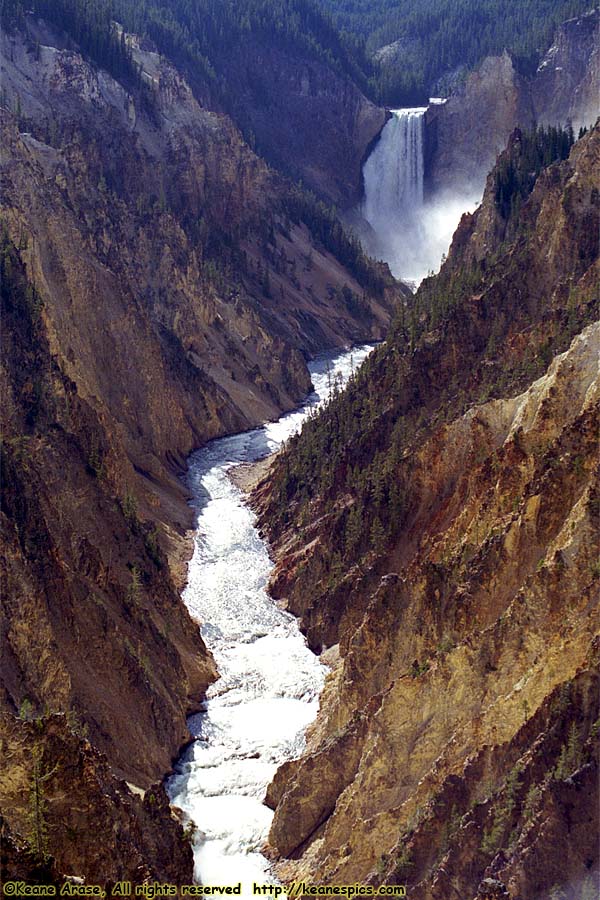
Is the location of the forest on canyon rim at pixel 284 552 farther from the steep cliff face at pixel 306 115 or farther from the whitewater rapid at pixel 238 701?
the steep cliff face at pixel 306 115

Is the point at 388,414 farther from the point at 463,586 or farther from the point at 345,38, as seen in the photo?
the point at 345,38

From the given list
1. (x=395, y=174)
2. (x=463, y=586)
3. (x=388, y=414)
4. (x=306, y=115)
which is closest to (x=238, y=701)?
(x=463, y=586)

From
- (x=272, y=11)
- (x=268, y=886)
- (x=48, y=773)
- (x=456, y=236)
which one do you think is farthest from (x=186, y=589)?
(x=272, y=11)

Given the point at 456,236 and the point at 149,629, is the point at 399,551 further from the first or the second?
the point at 456,236

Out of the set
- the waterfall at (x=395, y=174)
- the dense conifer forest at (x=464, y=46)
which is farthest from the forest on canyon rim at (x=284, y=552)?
the dense conifer forest at (x=464, y=46)

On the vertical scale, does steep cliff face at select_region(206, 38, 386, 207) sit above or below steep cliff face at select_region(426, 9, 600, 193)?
above

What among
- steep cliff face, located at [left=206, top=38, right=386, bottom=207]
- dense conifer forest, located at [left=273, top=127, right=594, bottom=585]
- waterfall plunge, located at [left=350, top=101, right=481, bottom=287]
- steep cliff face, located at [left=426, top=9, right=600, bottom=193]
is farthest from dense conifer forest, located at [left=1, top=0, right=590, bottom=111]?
dense conifer forest, located at [left=273, top=127, right=594, bottom=585]

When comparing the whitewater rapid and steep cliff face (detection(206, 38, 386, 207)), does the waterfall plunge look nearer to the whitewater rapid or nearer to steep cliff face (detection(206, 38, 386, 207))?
steep cliff face (detection(206, 38, 386, 207))
